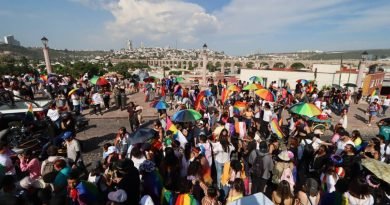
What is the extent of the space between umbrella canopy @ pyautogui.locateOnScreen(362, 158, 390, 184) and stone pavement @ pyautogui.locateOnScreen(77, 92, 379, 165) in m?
6.36

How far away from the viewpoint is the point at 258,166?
4.86m

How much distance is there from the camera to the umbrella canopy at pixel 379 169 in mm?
4012

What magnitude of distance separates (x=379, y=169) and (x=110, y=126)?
409 inches

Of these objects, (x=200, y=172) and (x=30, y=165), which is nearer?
(x=200, y=172)

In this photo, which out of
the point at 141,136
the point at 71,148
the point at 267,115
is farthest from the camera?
the point at 267,115

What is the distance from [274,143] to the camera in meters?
5.41

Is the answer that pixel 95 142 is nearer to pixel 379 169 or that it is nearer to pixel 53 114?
pixel 53 114

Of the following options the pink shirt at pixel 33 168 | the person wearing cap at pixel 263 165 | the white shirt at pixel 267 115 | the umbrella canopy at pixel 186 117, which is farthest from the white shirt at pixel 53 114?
the white shirt at pixel 267 115

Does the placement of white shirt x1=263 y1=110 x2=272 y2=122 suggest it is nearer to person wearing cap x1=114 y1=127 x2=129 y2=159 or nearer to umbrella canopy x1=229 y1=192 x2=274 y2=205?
person wearing cap x1=114 y1=127 x2=129 y2=159

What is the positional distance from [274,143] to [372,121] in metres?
10.4

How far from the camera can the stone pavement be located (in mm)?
8695

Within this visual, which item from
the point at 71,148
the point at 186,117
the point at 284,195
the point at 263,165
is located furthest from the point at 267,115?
the point at 71,148

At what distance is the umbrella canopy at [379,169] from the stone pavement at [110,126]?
20.9 feet

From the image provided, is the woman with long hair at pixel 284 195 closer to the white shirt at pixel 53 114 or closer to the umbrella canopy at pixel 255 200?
the umbrella canopy at pixel 255 200
